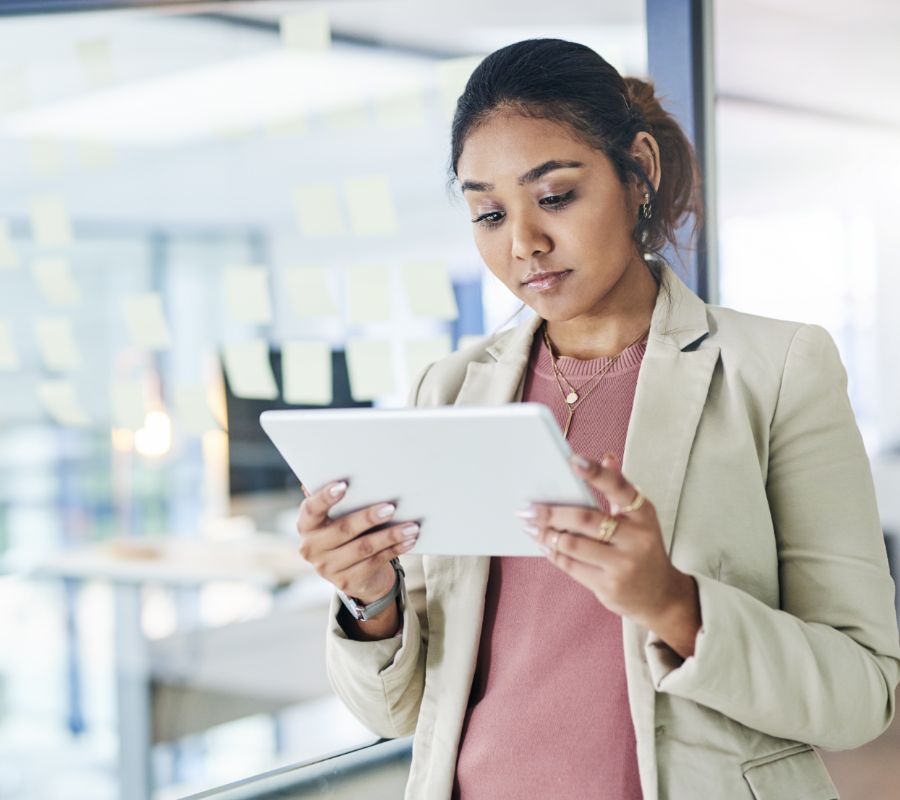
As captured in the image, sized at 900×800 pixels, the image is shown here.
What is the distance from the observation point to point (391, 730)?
119 centimetres

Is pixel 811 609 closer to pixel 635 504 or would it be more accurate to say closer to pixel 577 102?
pixel 635 504

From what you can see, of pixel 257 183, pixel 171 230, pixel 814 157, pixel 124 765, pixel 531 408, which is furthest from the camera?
pixel 171 230

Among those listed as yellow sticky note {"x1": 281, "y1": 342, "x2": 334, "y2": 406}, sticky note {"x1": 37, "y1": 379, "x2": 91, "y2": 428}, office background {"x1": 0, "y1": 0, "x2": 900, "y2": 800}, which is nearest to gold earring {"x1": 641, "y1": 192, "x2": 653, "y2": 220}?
office background {"x1": 0, "y1": 0, "x2": 900, "y2": 800}

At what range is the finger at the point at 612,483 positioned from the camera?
804 millimetres

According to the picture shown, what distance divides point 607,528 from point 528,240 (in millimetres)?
327

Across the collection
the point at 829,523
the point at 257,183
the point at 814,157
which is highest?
the point at 257,183

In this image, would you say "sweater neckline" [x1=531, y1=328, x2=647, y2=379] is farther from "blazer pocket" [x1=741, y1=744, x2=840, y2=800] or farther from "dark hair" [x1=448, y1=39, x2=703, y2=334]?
"blazer pocket" [x1=741, y1=744, x2=840, y2=800]

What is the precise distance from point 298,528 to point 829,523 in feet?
1.62

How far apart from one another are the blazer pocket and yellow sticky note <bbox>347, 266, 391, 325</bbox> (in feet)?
3.84

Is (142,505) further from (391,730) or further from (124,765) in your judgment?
(391,730)

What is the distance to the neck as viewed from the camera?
1144 mm

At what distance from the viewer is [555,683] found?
1028 mm

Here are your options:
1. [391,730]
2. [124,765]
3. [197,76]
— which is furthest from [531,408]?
[197,76]

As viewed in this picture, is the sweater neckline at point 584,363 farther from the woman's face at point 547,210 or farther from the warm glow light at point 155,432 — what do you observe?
the warm glow light at point 155,432
